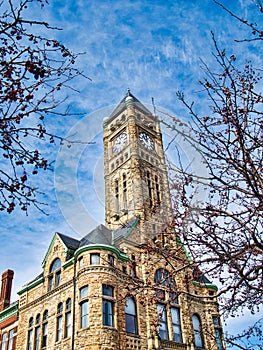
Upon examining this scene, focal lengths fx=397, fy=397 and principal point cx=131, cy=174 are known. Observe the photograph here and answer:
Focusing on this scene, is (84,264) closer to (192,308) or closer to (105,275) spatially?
(105,275)

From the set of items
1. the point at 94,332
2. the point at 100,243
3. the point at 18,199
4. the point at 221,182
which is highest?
the point at 100,243

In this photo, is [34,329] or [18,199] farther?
[34,329]

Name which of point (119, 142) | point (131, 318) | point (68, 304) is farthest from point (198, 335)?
point (119, 142)

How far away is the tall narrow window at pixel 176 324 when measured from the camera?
1035 inches

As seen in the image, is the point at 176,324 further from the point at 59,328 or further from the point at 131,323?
the point at 59,328

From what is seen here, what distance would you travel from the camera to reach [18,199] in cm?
693

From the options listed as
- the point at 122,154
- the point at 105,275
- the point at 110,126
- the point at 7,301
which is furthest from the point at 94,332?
the point at 110,126

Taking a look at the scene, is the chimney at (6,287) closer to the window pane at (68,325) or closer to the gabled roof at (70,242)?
the gabled roof at (70,242)

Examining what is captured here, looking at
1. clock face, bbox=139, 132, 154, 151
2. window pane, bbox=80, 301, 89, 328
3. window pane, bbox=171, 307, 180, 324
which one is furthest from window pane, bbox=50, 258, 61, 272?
clock face, bbox=139, 132, 154, 151

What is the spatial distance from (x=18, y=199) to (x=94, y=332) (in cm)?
1671

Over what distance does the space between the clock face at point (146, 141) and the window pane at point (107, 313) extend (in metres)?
25.4

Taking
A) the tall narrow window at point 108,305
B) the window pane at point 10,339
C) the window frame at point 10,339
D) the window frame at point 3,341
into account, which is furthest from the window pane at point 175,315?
the window frame at point 3,341

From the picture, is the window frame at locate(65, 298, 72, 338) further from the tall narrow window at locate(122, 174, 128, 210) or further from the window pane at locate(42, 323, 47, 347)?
the tall narrow window at locate(122, 174, 128, 210)

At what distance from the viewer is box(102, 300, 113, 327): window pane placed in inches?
878
